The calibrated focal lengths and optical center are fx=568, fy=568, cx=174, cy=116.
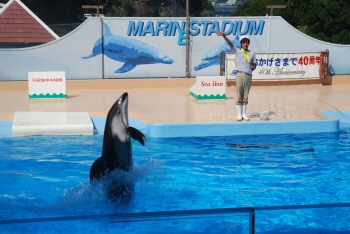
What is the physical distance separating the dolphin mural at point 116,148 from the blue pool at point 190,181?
0.67 ft

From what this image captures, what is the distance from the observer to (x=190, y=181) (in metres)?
7.25

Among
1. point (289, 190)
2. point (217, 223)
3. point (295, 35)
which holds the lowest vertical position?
point (289, 190)

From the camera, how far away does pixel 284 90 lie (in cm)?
1471

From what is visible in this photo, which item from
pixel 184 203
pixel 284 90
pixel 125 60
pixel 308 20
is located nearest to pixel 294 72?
pixel 284 90

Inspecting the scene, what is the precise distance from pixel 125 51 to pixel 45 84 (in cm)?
354

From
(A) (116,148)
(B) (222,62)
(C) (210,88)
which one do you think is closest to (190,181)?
(A) (116,148)

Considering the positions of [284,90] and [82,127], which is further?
[284,90]

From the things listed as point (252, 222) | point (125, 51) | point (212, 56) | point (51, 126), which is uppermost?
point (125, 51)

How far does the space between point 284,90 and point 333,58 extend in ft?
9.17

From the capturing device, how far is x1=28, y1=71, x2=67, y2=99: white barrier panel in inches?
500

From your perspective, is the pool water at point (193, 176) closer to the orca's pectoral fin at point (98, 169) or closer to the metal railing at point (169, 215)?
the orca's pectoral fin at point (98, 169)

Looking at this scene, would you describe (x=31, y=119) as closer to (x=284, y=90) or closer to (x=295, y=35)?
(x=284, y=90)

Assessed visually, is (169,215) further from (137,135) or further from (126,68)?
(126,68)

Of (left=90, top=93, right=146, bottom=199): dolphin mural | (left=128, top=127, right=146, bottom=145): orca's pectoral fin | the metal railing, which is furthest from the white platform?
the metal railing
